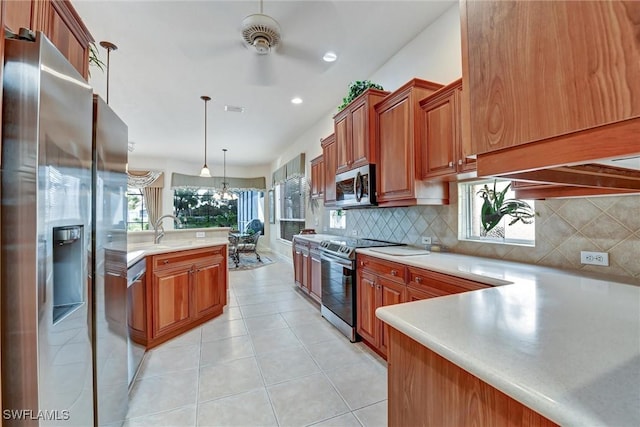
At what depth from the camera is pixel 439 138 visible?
229cm


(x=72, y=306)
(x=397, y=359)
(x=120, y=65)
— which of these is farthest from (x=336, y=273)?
(x=120, y=65)

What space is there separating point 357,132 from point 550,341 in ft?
8.79

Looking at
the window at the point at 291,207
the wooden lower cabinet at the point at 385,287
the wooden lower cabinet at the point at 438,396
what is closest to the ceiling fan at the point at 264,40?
the wooden lower cabinet at the point at 385,287

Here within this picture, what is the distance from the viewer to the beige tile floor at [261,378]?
70.4 inches

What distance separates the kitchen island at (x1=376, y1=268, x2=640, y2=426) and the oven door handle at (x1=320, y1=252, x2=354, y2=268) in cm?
169

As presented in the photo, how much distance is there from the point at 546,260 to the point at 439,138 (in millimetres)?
1125

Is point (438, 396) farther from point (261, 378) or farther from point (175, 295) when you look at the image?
point (175, 295)

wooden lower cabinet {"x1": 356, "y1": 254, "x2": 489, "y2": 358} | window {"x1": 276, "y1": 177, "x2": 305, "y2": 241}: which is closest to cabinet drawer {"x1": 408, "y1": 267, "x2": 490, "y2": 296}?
wooden lower cabinet {"x1": 356, "y1": 254, "x2": 489, "y2": 358}

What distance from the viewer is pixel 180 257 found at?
293cm

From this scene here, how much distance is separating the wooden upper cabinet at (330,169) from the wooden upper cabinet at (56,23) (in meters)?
2.73

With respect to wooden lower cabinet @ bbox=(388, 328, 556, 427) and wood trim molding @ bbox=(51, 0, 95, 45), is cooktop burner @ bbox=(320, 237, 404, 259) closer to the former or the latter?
wooden lower cabinet @ bbox=(388, 328, 556, 427)

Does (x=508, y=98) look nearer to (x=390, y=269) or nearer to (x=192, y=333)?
(x=390, y=269)

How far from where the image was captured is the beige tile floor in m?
1.79

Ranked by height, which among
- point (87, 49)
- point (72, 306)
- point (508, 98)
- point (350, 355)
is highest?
point (87, 49)
